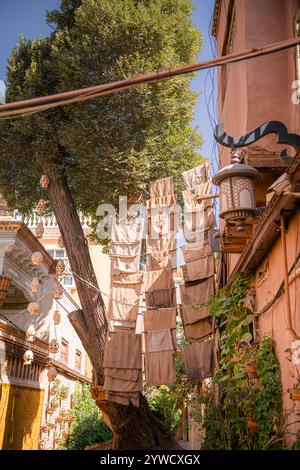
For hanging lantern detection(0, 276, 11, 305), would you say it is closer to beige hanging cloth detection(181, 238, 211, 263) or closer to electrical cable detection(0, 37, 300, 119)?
beige hanging cloth detection(181, 238, 211, 263)

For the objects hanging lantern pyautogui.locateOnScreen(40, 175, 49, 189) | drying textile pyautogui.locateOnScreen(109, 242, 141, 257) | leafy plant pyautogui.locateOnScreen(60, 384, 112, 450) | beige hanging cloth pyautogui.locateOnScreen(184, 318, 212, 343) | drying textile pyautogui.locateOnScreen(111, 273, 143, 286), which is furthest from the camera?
leafy plant pyautogui.locateOnScreen(60, 384, 112, 450)

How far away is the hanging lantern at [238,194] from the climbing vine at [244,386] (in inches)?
64.9

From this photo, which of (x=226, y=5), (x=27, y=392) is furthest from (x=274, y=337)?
(x=27, y=392)

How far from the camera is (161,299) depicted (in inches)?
386

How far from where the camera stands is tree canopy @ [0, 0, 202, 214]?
40.0ft

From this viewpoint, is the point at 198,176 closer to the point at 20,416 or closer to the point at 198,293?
the point at 198,293

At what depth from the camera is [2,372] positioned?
12.9m

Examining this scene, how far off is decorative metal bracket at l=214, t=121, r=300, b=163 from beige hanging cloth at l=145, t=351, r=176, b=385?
4.50 meters

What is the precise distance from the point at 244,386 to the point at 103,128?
797 cm

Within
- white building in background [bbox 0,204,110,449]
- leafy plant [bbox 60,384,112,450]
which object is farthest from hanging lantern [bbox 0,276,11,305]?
leafy plant [bbox 60,384,112,450]

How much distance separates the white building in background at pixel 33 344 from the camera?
44.6ft

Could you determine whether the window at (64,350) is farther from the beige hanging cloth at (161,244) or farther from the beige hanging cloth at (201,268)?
the beige hanging cloth at (201,268)

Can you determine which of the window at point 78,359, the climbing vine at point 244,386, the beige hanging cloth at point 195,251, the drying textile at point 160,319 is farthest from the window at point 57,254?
the climbing vine at point 244,386

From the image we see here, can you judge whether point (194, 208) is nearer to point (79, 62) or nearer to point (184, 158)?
point (184, 158)
